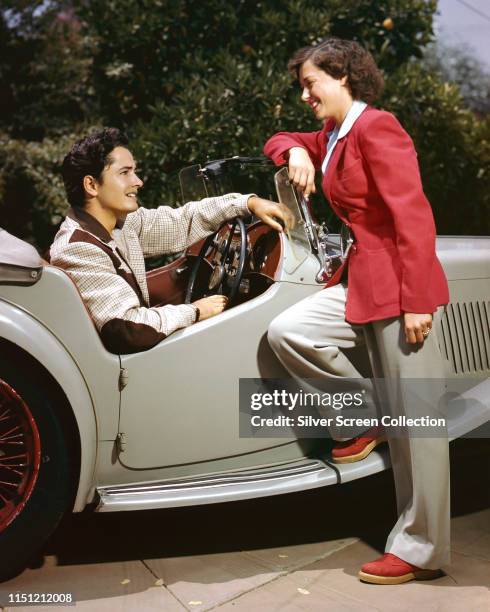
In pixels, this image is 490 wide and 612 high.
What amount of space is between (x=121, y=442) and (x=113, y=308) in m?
0.47

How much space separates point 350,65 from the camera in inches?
112

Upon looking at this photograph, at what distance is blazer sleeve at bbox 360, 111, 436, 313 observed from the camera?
261cm

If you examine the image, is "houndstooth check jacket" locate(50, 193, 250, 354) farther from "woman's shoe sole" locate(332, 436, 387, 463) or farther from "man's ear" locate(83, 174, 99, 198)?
"woman's shoe sole" locate(332, 436, 387, 463)

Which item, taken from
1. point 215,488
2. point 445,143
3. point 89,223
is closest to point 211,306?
point 89,223

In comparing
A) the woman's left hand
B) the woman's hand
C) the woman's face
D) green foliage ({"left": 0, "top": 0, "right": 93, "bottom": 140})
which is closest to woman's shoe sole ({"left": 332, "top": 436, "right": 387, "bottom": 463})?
the woman's left hand

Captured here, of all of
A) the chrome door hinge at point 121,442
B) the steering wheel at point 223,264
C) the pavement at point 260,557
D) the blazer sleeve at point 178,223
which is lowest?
the pavement at point 260,557

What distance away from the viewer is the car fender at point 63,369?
268cm

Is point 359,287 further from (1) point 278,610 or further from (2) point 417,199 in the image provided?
(1) point 278,610

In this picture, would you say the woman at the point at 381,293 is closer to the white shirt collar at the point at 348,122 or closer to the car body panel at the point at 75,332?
the white shirt collar at the point at 348,122

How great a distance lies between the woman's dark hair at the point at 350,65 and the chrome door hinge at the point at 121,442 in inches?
57.3

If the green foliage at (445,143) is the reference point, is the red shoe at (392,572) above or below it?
below

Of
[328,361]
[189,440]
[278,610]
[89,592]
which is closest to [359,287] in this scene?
[328,361]

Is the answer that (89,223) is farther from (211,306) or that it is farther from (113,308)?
(211,306)

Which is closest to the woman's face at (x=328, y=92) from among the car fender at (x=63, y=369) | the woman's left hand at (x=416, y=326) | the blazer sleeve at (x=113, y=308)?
the woman's left hand at (x=416, y=326)
